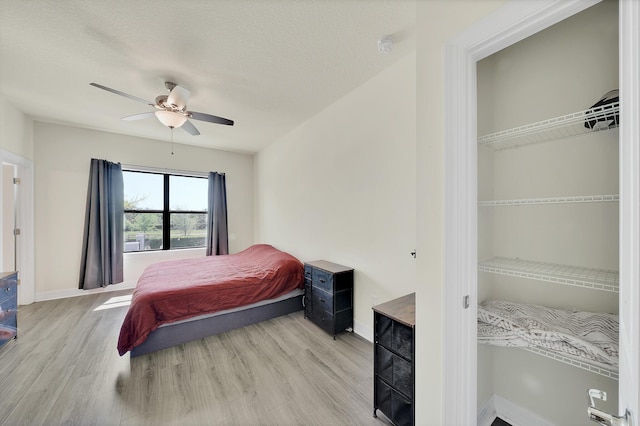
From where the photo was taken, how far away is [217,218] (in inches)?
200

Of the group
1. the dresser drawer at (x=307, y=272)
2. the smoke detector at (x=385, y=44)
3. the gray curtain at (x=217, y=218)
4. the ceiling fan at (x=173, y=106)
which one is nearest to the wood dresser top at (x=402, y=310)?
the dresser drawer at (x=307, y=272)

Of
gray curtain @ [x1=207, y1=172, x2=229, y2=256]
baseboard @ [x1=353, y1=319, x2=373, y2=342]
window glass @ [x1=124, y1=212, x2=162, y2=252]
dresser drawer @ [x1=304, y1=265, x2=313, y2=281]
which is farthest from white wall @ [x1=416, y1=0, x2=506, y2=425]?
window glass @ [x1=124, y1=212, x2=162, y2=252]

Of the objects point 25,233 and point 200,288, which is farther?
point 25,233

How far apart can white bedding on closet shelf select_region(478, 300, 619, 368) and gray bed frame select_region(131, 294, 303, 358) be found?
239 cm

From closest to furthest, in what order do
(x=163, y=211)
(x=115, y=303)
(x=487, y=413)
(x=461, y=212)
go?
1. (x=461, y=212)
2. (x=487, y=413)
3. (x=115, y=303)
4. (x=163, y=211)

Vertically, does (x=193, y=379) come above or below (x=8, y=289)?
below

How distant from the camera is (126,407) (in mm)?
1742

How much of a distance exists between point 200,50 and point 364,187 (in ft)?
6.35

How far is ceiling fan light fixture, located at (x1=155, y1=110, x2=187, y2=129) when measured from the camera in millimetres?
2482

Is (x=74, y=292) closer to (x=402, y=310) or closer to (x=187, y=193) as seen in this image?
(x=187, y=193)

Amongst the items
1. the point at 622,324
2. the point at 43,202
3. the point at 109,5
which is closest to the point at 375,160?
the point at 622,324

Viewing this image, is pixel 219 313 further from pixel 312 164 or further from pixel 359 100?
pixel 359 100

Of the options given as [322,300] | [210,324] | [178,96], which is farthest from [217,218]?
[322,300]

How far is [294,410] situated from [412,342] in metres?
0.98
